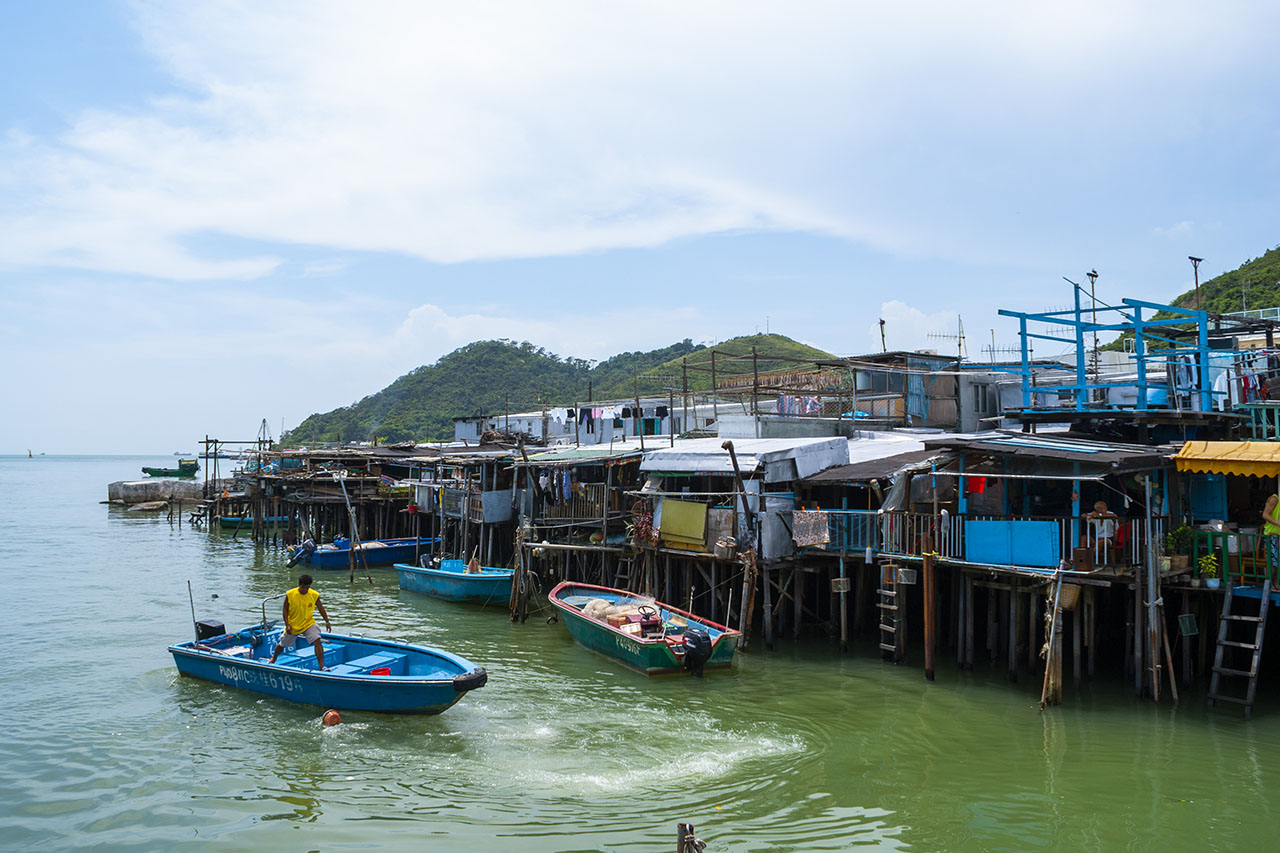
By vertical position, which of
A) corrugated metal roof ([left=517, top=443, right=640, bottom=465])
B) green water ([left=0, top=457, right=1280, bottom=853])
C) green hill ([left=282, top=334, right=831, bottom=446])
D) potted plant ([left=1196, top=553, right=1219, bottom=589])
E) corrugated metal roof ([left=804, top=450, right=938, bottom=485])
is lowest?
green water ([left=0, top=457, right=1280, bottom=853])

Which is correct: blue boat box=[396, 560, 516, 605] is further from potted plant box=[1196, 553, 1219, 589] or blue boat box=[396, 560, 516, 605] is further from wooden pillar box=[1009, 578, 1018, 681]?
potted plant box=[1196, 553, 1219, 589]

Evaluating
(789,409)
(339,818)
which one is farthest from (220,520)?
(339,818)

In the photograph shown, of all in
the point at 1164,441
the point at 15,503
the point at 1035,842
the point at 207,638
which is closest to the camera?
the point at 1035,842

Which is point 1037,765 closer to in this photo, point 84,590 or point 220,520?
point 84,590

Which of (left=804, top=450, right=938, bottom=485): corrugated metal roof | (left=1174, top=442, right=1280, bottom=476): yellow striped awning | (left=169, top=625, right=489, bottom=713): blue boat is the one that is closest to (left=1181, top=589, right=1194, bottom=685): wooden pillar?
(left=1174, top=442, right=1280, bottom=476): yellow striped awning

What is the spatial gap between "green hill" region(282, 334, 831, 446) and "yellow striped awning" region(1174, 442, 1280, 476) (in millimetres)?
64460

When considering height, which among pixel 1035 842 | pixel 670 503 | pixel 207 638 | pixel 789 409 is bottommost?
pixel 1035 842

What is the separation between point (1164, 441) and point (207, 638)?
848 inches

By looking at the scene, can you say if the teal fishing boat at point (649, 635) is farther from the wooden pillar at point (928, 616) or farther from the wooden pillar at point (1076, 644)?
the wooden pillar at point (1076, 644)

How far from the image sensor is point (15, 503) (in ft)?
265

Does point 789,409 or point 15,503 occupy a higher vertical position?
point 789,409

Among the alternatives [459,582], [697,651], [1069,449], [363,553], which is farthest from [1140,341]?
[363,553]

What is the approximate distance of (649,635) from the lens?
1833 cm

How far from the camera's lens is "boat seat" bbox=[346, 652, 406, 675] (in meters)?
16.1
